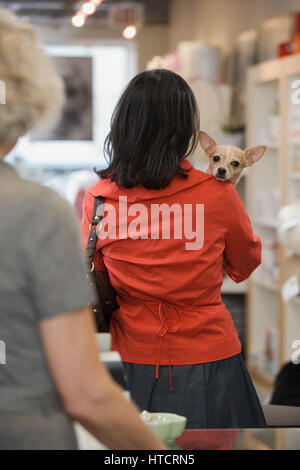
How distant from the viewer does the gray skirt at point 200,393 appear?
5.55ft

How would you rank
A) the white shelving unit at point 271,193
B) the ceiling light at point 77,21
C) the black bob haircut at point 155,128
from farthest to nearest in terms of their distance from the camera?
1. the white shelving unit at point 271,193
2. the ceiling light at point 77,21
3. the black bob haircut at point 155,128

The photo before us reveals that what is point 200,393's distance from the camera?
1692 mm

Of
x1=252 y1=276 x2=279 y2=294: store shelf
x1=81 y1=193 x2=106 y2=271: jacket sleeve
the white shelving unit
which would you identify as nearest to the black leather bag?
x1=81 y1=193 x2=106 y2=271: jacket sleeve

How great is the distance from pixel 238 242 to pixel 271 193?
300 cm

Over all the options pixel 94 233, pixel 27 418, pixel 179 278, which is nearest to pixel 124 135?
pixel 94 233

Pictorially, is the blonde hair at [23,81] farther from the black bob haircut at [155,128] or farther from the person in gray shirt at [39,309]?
the black bob haircut at [155,128]

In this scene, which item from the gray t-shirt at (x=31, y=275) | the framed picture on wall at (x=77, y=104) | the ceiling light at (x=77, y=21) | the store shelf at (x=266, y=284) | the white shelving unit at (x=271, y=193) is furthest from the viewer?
Answer: the framed picture on wall at (x=77, y=104)

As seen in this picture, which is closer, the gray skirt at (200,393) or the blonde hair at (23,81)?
the blonde hair at (23,81)

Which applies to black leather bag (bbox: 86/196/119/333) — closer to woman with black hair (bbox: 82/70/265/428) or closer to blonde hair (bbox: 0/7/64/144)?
woman with black hair (bbox: 82/70/265/428)

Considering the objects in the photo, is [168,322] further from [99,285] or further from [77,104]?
[77,104]

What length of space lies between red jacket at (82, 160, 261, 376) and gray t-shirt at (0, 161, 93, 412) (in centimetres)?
77

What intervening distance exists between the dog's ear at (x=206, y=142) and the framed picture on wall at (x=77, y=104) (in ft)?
21.5

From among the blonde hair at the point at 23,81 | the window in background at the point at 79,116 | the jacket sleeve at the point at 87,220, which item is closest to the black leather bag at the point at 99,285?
the jacket sleeve at the point at 87,220
